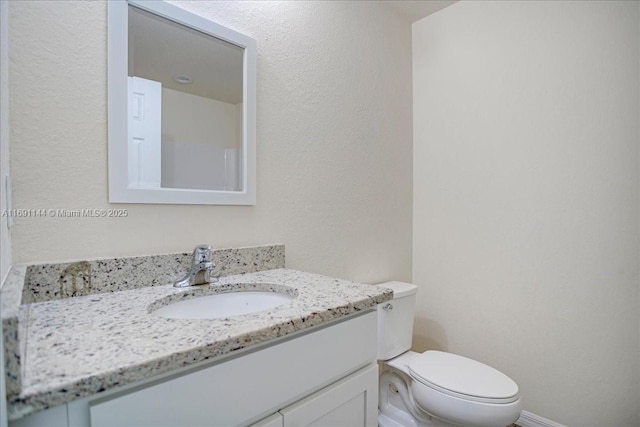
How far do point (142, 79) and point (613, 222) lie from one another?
192 cm

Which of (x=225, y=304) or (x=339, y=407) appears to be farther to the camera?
(x=225, y=304)

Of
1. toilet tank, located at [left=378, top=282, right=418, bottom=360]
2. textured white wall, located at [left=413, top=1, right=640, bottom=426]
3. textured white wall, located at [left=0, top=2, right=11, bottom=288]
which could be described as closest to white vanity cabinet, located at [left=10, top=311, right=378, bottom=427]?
textured white wall, located at [left=0, top=2, right=11, bottom=288]

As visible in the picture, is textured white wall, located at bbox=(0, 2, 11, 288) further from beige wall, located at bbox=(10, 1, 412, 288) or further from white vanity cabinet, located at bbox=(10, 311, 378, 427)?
white vanity cabinet, located at bbox=(10, 311, 378, 427)

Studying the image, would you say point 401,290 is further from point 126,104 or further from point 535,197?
point 126,104

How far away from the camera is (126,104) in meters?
0.95

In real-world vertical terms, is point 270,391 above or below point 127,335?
below

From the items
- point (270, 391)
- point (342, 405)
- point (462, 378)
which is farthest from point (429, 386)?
point (270, 391)

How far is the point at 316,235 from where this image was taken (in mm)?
1466

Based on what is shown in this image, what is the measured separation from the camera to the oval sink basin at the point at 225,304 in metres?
0.92

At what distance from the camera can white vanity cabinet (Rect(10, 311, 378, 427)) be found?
20.0 inches

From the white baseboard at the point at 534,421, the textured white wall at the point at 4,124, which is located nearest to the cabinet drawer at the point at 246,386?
the textured white wall at the point at 4,124

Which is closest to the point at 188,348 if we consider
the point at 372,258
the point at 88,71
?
the point at 88,71

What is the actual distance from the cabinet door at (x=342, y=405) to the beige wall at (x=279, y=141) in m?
0.60

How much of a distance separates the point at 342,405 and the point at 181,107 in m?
1.04
